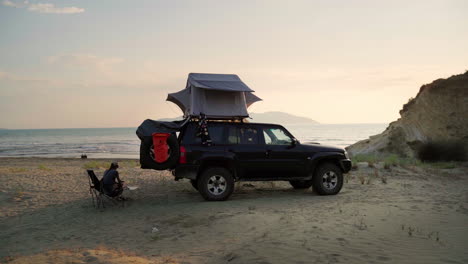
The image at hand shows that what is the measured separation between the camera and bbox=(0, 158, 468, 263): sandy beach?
5.48 m

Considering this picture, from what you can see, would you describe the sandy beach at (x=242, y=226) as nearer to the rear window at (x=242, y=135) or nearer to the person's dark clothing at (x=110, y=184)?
the person's dark clothing at (x=110, y=184)

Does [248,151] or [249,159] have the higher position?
[248,151]

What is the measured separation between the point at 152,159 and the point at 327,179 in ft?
14.6

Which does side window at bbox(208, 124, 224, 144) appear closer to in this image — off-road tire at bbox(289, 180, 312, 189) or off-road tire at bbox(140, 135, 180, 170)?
off-road tire at bbox(140, 135, 180, 170)

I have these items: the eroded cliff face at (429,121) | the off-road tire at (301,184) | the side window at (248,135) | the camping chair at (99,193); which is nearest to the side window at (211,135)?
the side window at (248,135)

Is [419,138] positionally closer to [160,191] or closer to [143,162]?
[160,191]

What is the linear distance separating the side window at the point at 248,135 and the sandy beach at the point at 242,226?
1.42m

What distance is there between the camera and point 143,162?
9.02 meters

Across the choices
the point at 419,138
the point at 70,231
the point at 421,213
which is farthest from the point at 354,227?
the point at 419,138

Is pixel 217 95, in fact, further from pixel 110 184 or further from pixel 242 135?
pixel 110 184

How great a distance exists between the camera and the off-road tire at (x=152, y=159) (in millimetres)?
8977

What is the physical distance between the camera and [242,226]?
6.93 metres

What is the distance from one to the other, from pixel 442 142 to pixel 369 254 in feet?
54.9

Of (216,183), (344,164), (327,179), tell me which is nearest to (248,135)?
(216,183)
